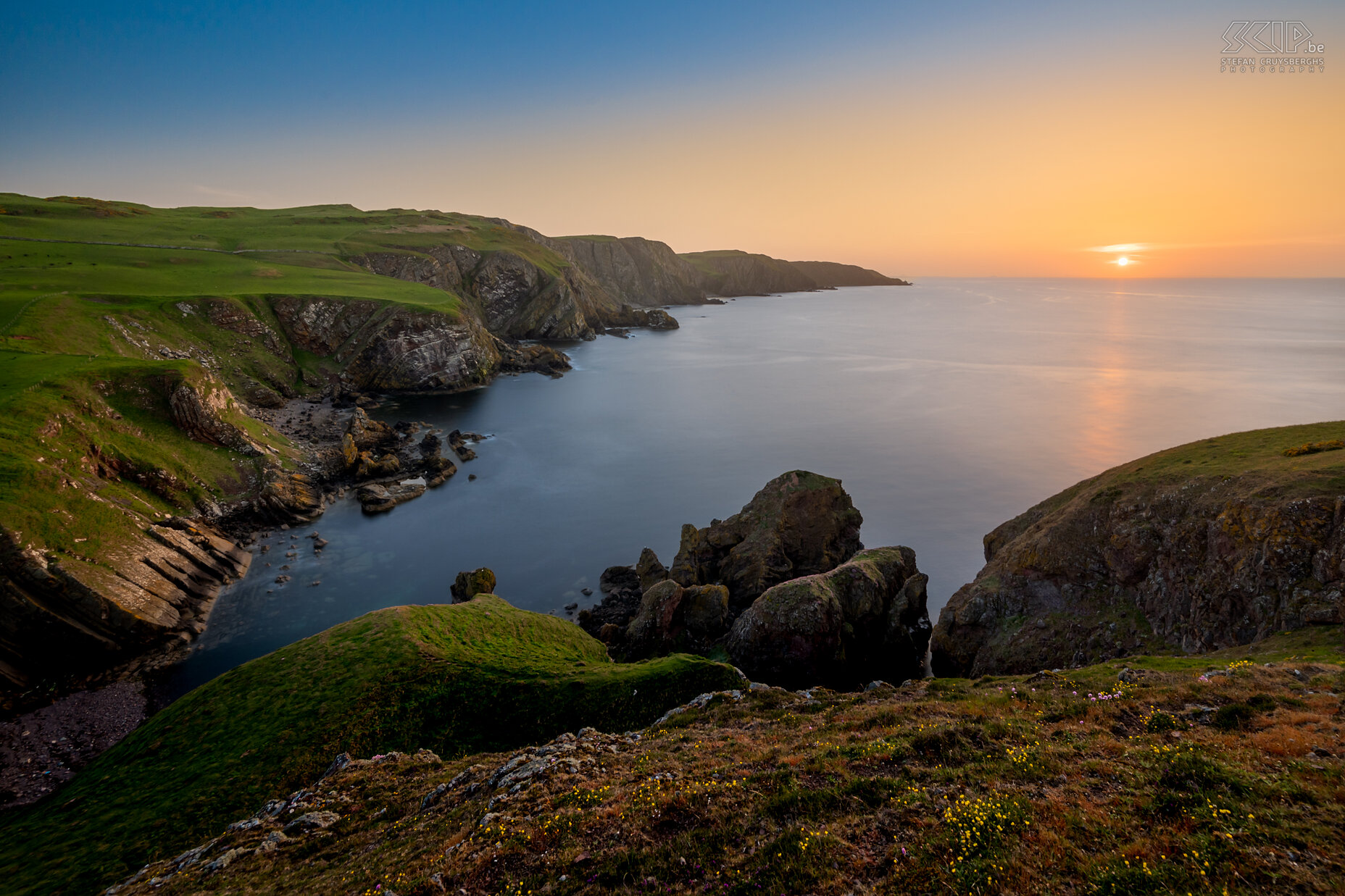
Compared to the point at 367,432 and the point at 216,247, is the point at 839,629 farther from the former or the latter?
the point at 216,247

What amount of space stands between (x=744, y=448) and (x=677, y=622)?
158 feet

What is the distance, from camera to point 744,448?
84.2 meters

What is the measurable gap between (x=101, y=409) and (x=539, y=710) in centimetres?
5369

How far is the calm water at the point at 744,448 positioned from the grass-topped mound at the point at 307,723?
11.3 m

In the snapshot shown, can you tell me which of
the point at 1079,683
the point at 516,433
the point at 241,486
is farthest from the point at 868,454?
the point at 241,486

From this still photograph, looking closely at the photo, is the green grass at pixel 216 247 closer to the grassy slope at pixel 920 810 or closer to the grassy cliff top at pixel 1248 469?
the grassy slope at pixel 920 810

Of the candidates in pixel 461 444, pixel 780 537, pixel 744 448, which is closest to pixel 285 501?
pixel 461 444

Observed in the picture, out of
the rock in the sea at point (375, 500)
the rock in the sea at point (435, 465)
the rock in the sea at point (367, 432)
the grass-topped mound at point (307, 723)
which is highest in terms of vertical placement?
the rock in the sea at point (367, 432)

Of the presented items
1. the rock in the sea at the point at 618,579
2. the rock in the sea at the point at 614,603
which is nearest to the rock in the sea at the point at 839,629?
the rock in the sea at the point at 614,603

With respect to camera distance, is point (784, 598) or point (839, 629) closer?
point (839, 629)

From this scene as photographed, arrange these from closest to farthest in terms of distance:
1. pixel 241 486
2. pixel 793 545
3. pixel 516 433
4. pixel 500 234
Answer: pixel 793 545
pixel 241 486
pixel 516 433
pixel 500 234

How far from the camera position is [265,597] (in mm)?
44062

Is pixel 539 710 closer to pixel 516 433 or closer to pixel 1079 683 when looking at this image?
pixel 1079 683

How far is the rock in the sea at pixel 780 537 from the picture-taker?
146 ft
